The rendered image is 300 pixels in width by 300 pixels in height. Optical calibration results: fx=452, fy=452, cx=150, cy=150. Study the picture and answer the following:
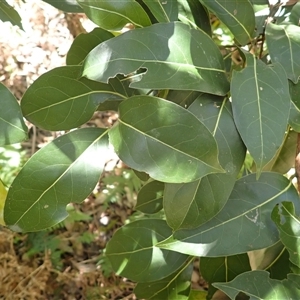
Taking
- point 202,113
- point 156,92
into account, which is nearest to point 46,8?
point 156,92

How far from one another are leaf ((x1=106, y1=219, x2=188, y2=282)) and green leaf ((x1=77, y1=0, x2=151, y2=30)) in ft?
1.25

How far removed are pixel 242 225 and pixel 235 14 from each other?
333 millimetres

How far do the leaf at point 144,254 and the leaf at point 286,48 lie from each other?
365mm

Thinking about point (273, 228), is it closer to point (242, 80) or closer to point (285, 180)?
point (285, 180)

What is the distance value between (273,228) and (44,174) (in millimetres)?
367

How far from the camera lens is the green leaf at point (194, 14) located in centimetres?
73

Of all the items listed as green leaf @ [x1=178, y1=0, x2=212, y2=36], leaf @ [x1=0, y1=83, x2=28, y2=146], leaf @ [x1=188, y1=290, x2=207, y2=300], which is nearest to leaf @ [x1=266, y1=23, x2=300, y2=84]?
green leaf @ [x1=178, y1=0, x2=212, y2=36]

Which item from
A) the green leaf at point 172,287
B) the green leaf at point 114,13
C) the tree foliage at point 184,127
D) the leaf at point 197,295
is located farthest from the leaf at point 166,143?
the leaf at point 197,295

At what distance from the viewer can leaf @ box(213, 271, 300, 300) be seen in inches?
26.7

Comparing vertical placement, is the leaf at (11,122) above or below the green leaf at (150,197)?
above

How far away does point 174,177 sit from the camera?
1.99ft

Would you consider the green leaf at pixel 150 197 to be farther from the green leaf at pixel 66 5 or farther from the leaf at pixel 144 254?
the green leaf at pixel 66 5

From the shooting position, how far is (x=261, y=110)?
2.06 feet

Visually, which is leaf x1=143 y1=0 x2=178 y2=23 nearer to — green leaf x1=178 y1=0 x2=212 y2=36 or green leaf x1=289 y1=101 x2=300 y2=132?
green leaf x1=178 y1=0 x2=212 y2=36
